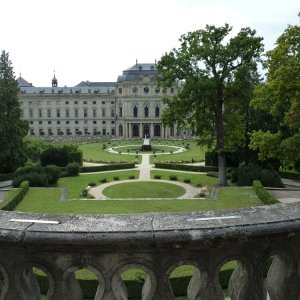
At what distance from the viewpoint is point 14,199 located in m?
21.6

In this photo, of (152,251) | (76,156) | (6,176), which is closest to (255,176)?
(76,156)

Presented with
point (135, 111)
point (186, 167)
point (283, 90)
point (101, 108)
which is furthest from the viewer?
point (101, 108)

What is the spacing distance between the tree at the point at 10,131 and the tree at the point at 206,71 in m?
14.5

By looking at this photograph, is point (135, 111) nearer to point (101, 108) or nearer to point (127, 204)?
point (101, 108)

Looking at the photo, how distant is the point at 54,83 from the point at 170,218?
11028 centimetres

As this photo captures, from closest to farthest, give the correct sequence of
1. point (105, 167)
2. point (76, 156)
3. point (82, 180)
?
1. point (82, 180)
2. point (105, 167)
3. point (76, 156)

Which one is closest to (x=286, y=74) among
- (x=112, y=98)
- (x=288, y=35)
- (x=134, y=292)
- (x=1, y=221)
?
(x=288, y=35)

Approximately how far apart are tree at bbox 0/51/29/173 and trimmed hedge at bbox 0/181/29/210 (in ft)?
29.0

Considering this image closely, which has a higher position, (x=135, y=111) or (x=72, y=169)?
(x=135, y=111)

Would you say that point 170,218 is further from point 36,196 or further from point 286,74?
point 36,196

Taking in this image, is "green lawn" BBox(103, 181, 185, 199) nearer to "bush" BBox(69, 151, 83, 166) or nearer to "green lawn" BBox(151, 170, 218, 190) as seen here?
"green lawn" BBox(151, 170, 218, 190)

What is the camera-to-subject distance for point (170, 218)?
380 centimetres

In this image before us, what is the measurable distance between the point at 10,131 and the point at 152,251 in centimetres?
3293

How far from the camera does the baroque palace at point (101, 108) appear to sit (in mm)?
93000
